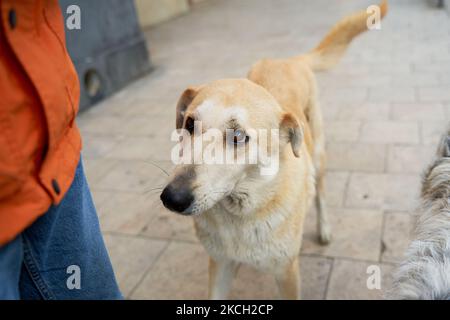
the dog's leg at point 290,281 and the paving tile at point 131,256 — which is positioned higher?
the dog's leg at point 290,281

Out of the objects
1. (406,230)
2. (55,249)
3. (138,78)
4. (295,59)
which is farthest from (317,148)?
(138,78)

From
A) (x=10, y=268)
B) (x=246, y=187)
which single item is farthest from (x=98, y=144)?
(x=10, y=268)

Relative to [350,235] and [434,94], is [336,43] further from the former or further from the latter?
[434,94]

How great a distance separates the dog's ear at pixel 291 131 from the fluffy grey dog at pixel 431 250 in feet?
2.20

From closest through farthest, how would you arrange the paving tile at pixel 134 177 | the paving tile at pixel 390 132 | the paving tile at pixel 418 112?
the paving tile at pixel 134 177
the paving tile at pixel 390 132
the paving tile at pixel 418 112

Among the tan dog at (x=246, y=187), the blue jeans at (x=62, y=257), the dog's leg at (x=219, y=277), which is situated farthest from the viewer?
the dog's leg at (x=219, y=277)

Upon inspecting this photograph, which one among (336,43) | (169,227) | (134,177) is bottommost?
(169,227)

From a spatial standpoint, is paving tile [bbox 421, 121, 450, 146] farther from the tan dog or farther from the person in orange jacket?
the person in orange jacket

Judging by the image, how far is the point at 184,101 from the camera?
2.39 metres

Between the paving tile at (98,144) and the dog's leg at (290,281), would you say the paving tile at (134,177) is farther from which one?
the dog's leg at (290,281)

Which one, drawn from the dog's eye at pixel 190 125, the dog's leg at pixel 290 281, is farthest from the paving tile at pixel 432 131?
the dog's eye at pixel 190 125

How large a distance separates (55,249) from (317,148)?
2.30m

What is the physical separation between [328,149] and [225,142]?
113 inches

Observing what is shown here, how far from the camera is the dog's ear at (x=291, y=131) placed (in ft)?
7.18
